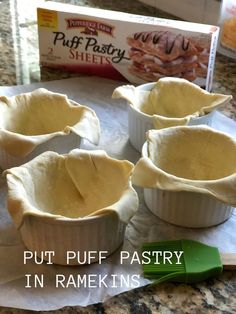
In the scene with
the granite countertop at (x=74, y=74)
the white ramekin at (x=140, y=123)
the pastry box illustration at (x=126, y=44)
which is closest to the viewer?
the granite countertop at (x=74, y=74)

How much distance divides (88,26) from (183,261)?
1.90 ft

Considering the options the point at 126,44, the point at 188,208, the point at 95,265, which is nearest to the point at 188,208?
the point at 188,208

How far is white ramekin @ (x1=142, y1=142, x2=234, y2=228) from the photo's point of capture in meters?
0.69

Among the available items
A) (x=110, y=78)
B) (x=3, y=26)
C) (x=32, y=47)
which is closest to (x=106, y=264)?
(x=110, y=78)

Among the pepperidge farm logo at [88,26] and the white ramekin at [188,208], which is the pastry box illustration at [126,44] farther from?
the white ramekin at [188,208]

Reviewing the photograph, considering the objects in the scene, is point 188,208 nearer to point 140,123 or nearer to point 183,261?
point 183,261

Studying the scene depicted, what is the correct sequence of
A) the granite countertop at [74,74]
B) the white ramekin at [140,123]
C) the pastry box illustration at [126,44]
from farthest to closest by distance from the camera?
the pastry box illustration at [126,44] < the white ramekin at [140,123] < the granite countertop at [74,74]

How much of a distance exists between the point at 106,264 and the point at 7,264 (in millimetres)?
127

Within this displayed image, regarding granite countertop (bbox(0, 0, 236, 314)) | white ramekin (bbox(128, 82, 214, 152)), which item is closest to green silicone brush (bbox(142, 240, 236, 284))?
granite countertop (bbox(0, 0, 236, 314))

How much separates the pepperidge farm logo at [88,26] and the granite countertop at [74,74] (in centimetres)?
11

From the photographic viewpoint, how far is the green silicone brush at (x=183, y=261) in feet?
2.05

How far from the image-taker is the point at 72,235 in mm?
633

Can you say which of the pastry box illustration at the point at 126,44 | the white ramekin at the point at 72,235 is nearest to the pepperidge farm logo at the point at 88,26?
the pastry box illustration at the point at 126,44

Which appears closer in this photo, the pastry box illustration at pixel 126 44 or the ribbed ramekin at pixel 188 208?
the ribbed ramekin at pixel 188 208
